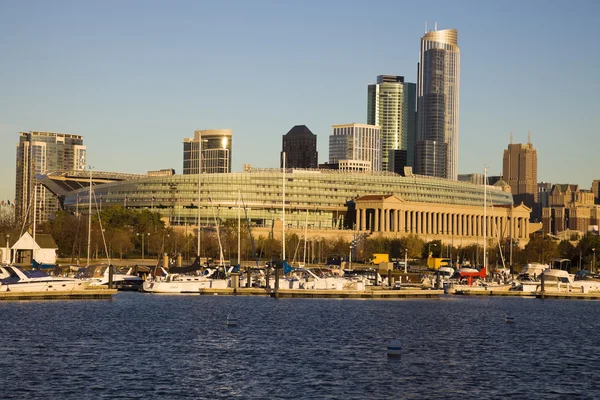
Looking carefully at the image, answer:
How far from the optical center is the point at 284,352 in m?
71.4

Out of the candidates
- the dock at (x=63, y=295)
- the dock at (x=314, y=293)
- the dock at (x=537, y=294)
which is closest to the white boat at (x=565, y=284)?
the dock at (x=537, y=294)

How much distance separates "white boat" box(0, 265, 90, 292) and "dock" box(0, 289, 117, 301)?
51cm

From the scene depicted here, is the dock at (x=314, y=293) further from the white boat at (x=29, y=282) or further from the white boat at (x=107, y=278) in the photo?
the white boat at (x=29, y=282)

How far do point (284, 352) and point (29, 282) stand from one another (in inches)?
1753

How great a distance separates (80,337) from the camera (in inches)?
3019

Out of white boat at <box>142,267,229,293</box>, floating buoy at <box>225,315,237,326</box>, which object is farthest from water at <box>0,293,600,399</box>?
white boat at <box>142,267,229,293</box>

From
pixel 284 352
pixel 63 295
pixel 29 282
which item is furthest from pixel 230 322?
pixel 29 282

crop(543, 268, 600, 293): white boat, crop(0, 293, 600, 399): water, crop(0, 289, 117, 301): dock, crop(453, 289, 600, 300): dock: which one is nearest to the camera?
crop(0, 293, 600, 399): water

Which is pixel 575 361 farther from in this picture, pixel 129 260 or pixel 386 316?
pixel 129 260

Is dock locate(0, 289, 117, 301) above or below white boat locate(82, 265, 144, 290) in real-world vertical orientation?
below

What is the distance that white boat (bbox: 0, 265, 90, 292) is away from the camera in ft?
353

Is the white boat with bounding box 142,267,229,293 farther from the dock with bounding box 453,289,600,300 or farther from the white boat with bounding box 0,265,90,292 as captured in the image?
the dock with bounding box 453,289,600,300

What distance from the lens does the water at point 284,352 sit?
57.6m

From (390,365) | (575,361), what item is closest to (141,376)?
(390,365)
